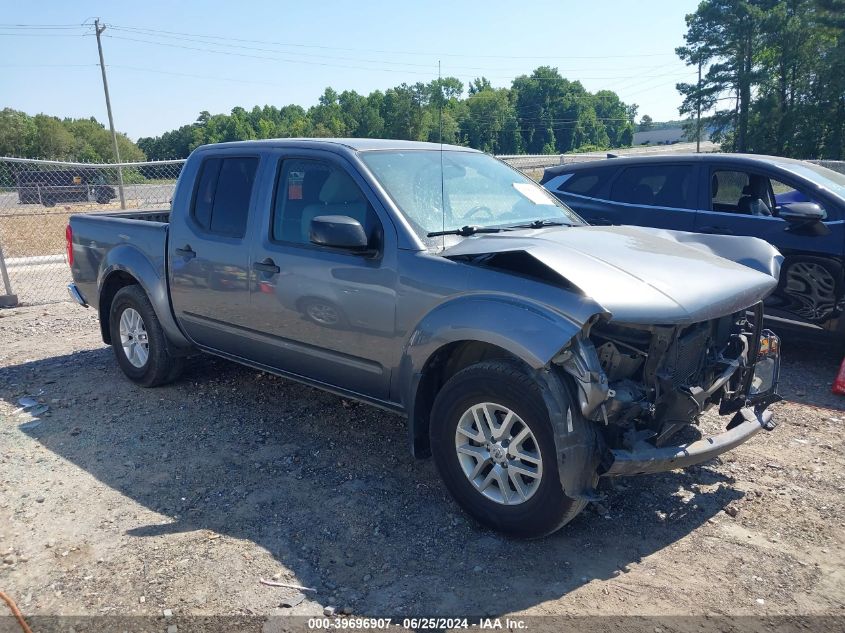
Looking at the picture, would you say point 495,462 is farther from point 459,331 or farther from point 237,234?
point 237,234

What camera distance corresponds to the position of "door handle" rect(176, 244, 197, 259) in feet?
16.8

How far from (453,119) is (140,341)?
3.23 m

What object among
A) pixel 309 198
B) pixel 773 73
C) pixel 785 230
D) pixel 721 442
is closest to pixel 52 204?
pixel 309 198

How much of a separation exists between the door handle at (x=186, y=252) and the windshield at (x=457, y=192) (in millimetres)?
1670

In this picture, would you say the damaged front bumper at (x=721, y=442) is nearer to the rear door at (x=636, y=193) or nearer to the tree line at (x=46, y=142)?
the rear door at (x=636, y=193)

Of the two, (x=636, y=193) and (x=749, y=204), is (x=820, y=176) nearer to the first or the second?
(x=749, y=204)

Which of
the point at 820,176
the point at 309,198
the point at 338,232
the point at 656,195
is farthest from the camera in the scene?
the point at 656,195

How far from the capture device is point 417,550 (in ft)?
11.3

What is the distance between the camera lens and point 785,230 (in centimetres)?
621

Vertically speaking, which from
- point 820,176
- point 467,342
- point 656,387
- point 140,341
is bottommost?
point 140,341

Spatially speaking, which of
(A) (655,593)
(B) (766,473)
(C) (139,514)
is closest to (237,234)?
(C) (139,514)

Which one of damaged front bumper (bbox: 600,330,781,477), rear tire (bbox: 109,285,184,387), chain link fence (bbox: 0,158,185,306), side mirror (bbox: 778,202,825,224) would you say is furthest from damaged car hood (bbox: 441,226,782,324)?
chain link fence (bbox: 0,158,185,306)

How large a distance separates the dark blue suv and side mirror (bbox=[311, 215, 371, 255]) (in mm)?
4190

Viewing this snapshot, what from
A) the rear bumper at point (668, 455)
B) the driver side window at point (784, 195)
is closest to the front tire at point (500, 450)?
the rear bumper at point (668, 455)
